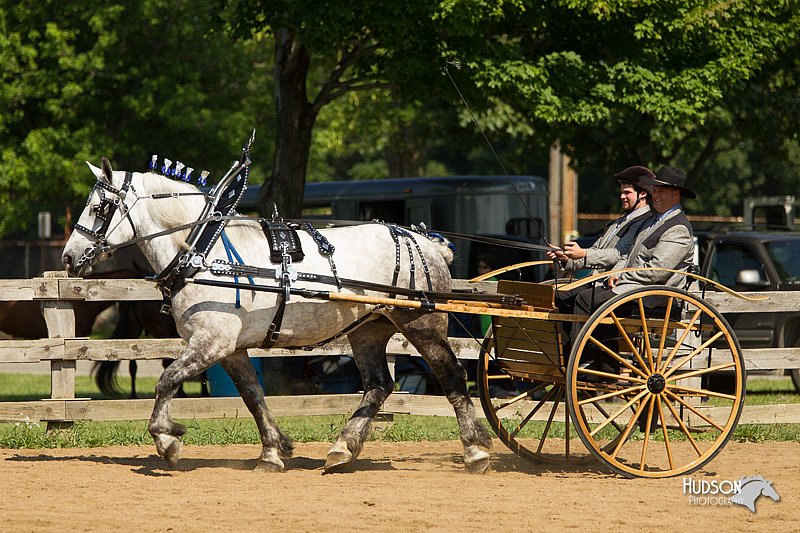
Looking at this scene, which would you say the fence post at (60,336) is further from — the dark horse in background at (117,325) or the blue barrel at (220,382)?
the dark horse in background at (117,325)

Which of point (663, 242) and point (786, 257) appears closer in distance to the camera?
point (663, 242)

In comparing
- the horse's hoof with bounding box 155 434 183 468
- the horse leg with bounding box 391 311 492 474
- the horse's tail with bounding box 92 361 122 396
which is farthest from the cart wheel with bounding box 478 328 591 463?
the horse's tail with bounding box 92 361 122 396

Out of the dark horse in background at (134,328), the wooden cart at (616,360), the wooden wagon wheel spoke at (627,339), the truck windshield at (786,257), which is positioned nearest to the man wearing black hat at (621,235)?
the wooden cart at (616,360)

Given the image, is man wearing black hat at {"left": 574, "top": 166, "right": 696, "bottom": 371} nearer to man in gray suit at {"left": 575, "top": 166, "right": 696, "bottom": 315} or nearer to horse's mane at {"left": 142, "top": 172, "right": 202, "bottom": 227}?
man in gray suit at {"left": 575, "top": 166, "right": 696, "bottom": 315}

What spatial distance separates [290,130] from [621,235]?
8097mm

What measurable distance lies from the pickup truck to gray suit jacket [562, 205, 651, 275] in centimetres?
600

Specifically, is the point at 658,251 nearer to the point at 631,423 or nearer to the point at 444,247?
the point at 631,423

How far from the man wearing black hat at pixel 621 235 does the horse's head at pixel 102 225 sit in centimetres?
301

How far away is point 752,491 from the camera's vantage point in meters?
7.16

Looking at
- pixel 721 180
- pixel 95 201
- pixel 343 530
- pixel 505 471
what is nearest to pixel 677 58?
pixel 505 471

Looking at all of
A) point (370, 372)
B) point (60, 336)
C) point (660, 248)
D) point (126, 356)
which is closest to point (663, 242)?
point (660, 248)

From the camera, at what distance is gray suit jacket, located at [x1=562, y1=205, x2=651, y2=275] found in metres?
8.05

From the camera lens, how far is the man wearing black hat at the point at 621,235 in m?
7.87

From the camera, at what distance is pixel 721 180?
43750mm
